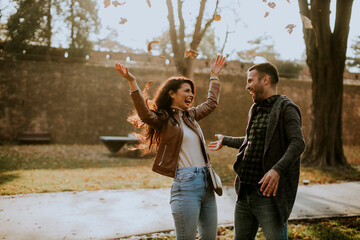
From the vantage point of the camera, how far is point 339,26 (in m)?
9.53

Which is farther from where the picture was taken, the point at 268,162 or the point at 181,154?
the point at 181,154

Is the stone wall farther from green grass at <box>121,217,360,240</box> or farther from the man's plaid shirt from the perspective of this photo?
the man's plaid shirt

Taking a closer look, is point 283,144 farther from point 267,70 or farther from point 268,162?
point 267,70

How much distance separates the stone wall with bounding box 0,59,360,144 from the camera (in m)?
15.0

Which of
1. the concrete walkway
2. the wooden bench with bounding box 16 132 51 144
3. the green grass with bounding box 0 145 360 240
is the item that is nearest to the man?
the green grass with bounding box 0 145 360 240

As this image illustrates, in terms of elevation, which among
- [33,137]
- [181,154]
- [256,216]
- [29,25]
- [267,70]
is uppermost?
[29,25]

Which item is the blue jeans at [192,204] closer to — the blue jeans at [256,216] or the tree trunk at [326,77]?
the blue jeans at [256,216]

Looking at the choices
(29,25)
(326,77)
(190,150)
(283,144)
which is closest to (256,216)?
(283,144)

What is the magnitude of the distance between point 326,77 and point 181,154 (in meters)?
8.45

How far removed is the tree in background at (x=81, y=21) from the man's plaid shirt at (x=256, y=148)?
16060 mm

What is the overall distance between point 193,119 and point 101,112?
13.6m

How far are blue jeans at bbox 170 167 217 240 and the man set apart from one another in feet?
0.93

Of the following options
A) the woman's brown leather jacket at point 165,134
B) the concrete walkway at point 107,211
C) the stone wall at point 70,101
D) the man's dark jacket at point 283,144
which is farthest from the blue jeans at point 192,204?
the stone wall at point 70,101

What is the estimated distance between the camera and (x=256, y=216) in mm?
2574
